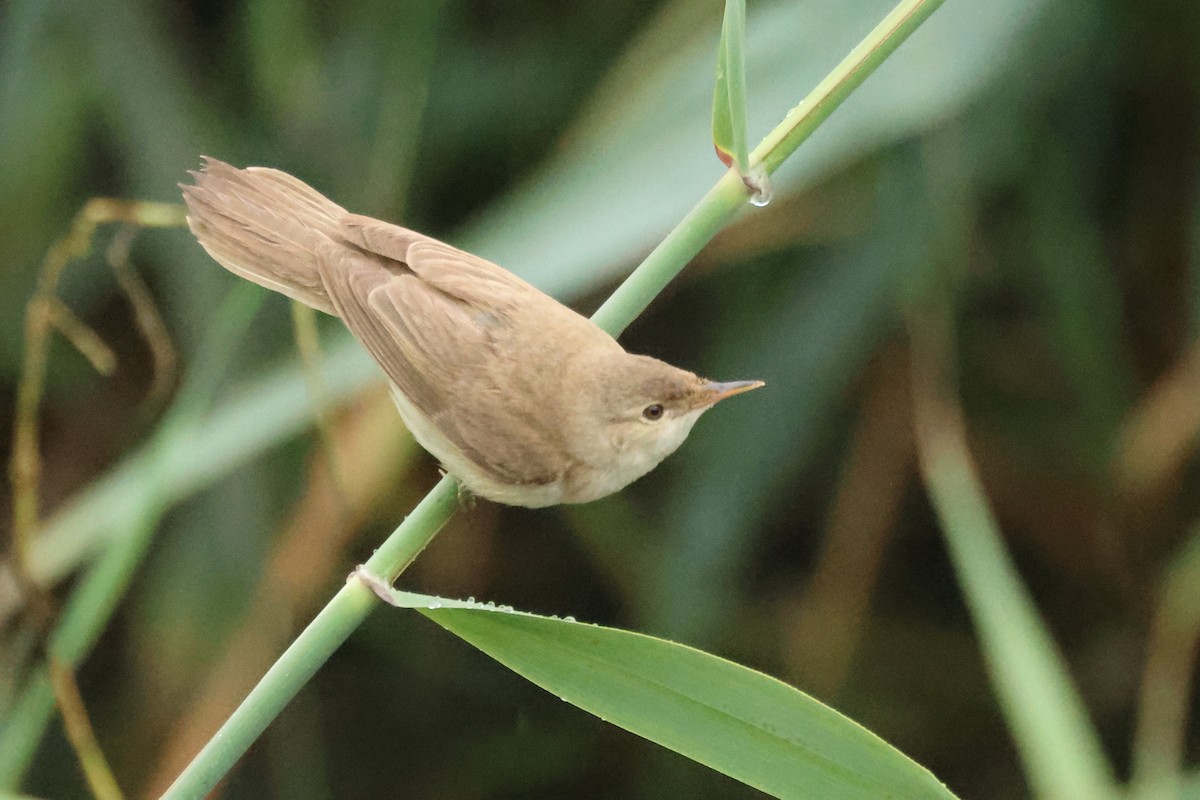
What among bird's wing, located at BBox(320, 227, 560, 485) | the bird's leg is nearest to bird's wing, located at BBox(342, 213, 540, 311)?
bird's wing, located at BBox(320, 227, 560, 485)

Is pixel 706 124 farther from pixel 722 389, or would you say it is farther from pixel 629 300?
pixel 629 300

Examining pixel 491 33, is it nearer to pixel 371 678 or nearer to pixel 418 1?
pixel 418 1

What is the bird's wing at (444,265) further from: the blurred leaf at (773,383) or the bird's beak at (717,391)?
the blurred leaf at (773,383)

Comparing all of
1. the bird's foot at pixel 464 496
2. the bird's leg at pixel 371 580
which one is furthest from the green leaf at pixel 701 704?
the bird's foot at pixel 464 496

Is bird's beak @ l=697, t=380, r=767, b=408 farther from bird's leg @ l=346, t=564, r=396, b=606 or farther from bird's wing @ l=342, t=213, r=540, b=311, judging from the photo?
bird's leg @ l=346, t=564, r=396, b=606

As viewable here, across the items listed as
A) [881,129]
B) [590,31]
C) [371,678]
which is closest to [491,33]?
[590,31]

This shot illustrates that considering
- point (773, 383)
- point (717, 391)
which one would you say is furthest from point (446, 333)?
point (773, 383)
